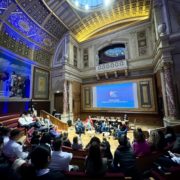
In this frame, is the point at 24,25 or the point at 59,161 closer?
the point at 59,161

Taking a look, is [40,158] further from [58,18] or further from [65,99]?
[58,18]

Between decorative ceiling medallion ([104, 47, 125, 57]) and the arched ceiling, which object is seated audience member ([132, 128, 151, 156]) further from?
the arched ceiling

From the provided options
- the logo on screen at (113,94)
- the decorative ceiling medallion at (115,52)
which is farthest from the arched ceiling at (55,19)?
the logo on screen at (113,94)

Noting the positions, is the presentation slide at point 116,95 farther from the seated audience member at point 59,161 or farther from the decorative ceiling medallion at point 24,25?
the seated audience member at point 59,161

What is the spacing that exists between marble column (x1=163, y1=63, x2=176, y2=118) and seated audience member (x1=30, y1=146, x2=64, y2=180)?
6479 millimetres

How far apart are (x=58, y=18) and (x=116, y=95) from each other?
316 inches

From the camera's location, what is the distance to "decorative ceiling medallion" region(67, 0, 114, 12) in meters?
9.63

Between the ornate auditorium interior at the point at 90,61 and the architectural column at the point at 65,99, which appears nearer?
the ornate auditorium interior at the point at 90,61

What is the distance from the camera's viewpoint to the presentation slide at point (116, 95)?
9.03 meters

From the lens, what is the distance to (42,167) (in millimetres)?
1163

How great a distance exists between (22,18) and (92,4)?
6.09 metres

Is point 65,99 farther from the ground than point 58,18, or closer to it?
closer to it

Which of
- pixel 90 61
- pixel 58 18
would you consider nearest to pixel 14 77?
pixel 58 18

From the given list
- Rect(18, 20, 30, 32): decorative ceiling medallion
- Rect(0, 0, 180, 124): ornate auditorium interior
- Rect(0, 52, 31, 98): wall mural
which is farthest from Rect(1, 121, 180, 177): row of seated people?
Rect(18, 20, 30, 32): decorative ceiling medallion
